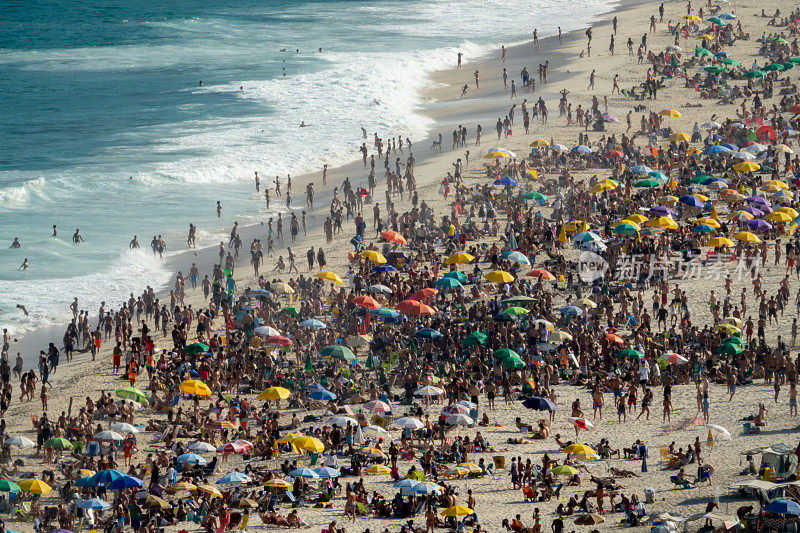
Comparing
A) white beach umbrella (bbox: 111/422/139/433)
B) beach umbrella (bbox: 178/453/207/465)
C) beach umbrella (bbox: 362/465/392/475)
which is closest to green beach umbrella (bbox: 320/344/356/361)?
beach umbrella (bbox: 362/465/392/475)

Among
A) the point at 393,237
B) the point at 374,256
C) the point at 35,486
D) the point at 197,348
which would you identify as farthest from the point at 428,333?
the point at 35,486

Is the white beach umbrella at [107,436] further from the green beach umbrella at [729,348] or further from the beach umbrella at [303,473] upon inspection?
the green beach umbrella at [729,348]

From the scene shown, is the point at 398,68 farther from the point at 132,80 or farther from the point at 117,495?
the point at 117,495

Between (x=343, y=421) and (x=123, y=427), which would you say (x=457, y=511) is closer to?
(x=343, y=421)

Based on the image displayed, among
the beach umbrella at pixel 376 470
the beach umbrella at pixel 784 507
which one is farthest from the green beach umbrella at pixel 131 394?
the beach umbrella at pixel 784 507

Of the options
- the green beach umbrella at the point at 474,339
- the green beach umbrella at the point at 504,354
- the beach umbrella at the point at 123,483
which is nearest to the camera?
the beach umbrella at the point at 123,483

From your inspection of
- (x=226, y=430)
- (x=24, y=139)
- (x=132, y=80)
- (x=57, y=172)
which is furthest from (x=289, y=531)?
(x=132, y=80)

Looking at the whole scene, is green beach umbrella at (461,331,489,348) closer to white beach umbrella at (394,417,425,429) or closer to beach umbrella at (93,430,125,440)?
white beach umbrella at (394,417,425,429)
